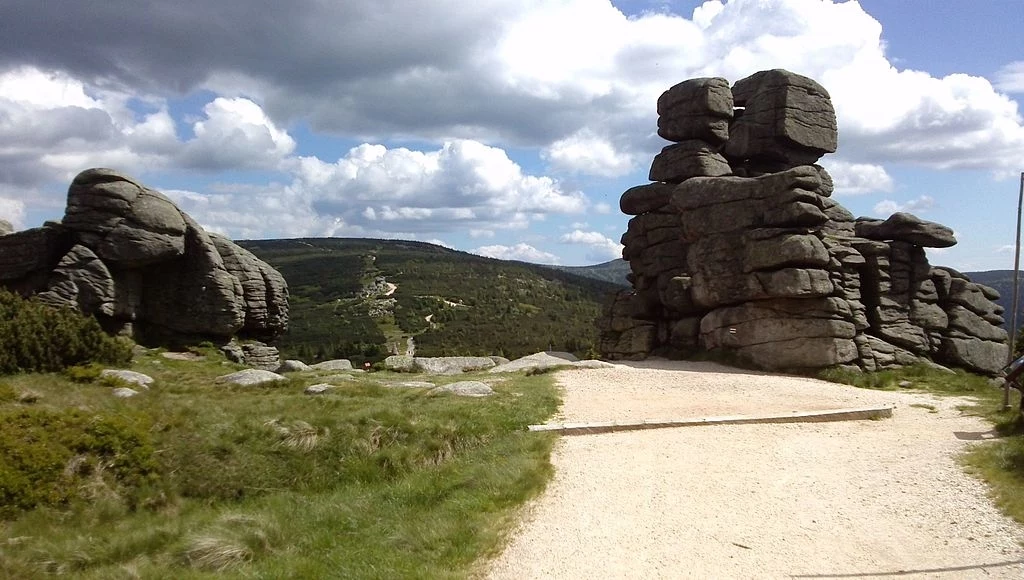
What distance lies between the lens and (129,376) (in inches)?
808

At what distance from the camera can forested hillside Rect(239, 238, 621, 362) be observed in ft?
249

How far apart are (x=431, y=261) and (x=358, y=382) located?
436 feet

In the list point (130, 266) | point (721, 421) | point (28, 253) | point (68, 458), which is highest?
point (28, 253)

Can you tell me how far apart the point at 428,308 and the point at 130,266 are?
72.7 metres

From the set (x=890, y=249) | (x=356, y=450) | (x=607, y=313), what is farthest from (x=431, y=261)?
(x=356, y=450)

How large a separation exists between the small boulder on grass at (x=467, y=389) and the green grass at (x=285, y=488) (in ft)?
3.72

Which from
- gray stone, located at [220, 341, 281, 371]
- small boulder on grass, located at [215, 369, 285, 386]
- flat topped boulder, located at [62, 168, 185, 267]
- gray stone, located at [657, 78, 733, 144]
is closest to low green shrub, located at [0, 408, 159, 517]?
small boulder on grass, located at [215, 369, 285, 386]

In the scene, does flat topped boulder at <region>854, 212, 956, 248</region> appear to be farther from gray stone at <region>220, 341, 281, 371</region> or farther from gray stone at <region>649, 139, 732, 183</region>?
gray stone at <region>220, 341, 281, 371</region>

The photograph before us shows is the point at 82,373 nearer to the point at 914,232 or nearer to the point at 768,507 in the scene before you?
the point at 768,507

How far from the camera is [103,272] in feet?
96.5

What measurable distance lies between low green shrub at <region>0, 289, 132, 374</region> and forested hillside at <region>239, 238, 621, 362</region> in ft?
101

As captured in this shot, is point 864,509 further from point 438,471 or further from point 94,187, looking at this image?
point 94,187

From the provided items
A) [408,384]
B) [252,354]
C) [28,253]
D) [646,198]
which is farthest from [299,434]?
[646,198]

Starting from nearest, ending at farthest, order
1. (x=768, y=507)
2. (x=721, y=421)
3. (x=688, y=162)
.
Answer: (x=768, y=507) < (x=721, y=421) < (x=688, y=162)
